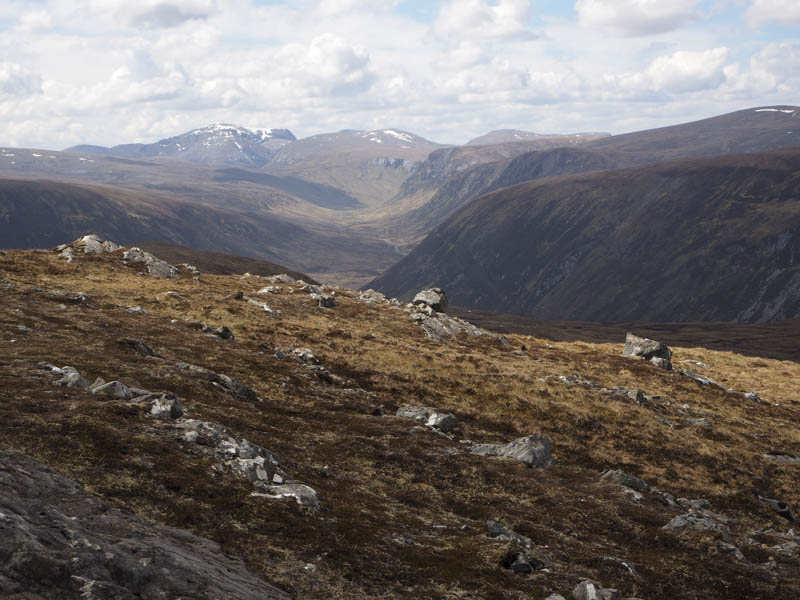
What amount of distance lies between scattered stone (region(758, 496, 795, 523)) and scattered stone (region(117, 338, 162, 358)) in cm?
3874

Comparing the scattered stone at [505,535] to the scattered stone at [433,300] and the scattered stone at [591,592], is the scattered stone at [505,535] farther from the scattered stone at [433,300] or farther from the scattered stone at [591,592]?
the scattered stone at [433,300]

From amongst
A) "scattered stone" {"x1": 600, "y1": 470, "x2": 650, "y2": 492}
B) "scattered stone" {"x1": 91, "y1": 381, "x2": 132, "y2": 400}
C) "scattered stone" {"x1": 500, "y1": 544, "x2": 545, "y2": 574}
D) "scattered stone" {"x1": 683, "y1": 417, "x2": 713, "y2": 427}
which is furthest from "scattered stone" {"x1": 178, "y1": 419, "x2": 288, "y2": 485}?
"scattered stone" {"x1": 683, "y1": 417, "x2": 713, "y2": 427}

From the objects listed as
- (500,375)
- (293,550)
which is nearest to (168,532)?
(293,550)

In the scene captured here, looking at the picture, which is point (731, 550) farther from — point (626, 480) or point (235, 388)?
point (235, 388)

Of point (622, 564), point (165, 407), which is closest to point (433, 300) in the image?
point (165, 407)

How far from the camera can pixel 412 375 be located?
162 ft

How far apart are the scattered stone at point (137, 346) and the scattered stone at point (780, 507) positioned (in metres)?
38.7

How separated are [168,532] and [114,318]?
119ft

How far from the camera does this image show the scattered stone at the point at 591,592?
50.7ft

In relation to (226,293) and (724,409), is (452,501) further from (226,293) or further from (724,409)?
(226,293)

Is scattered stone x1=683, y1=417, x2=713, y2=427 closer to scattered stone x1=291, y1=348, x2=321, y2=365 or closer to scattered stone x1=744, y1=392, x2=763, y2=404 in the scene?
scattered stone x1=744, y1=392, x2=763, y2=404

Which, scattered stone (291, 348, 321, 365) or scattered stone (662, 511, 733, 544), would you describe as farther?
scattered stone (291, 348, 321, 365)

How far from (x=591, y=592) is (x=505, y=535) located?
14.3 feet

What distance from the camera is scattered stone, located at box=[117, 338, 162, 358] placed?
3541 centimetres
